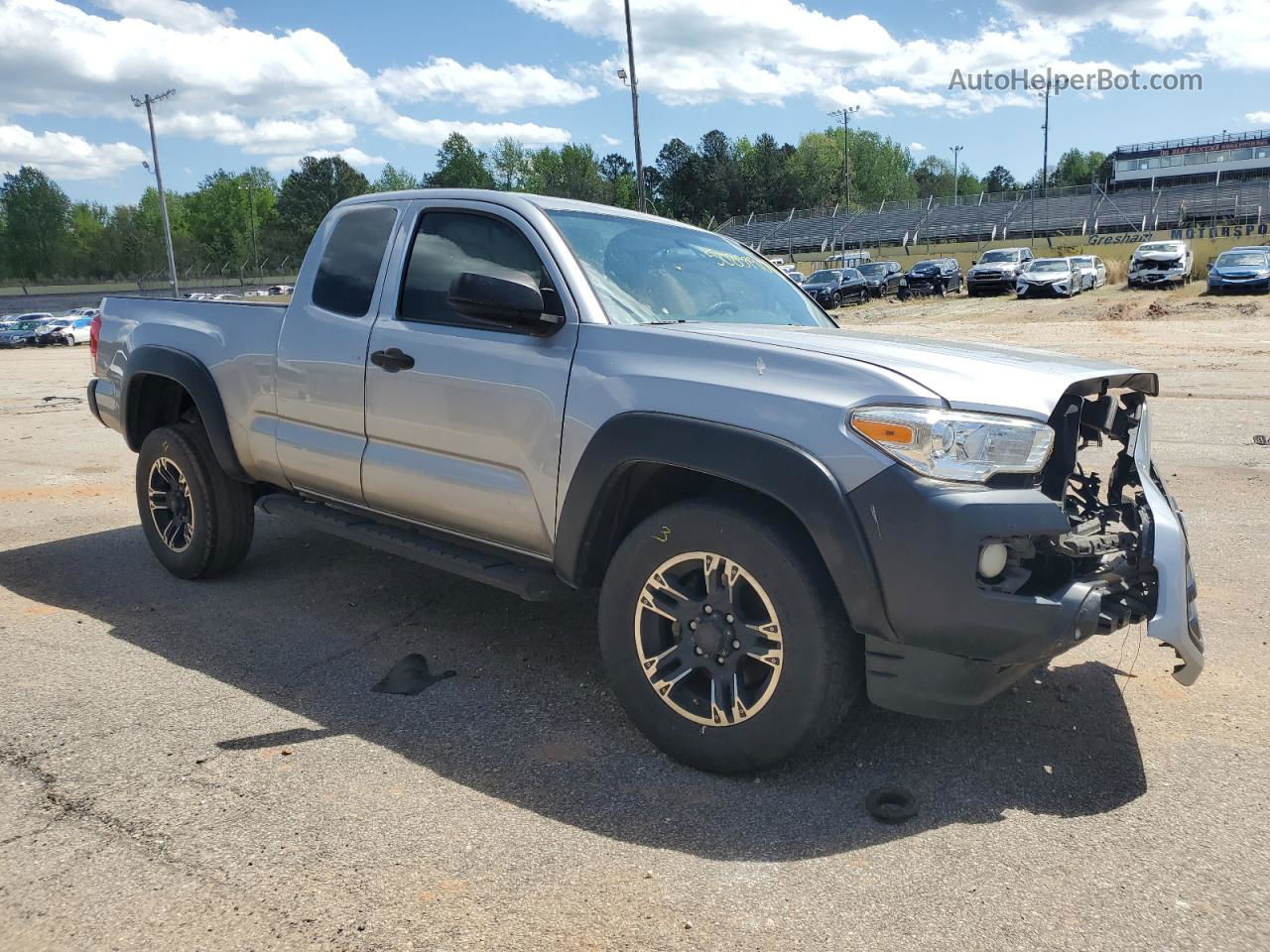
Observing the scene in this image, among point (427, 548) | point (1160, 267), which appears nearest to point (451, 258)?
point (427, 548)

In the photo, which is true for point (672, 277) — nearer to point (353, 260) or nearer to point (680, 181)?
point (353, 260)

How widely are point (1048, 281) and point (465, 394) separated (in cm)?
3604

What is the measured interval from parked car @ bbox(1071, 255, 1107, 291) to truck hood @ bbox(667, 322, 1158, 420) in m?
37.9

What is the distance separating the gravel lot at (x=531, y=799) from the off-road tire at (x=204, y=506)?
0.20 m

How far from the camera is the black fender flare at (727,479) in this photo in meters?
2.84

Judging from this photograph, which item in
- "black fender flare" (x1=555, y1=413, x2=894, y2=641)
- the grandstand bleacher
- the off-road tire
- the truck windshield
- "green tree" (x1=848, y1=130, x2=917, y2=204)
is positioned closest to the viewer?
"black fender flare" (x1=555, y1=413, x2=894, y2=641)

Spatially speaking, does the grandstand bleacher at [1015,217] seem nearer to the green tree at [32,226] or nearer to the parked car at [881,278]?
the parked car at [881,278]

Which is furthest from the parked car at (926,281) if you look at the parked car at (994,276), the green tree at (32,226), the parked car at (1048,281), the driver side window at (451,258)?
the green tree at (32,226)

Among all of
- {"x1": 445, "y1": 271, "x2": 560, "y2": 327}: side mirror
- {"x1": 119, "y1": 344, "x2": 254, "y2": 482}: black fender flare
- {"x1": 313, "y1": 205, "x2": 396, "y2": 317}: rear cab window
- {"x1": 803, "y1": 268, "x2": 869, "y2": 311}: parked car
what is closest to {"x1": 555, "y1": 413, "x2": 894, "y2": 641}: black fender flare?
{"x1": 445, "y1": 271, "x2": 560, "y2": 327}: side mirror

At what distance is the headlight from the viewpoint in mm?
2791

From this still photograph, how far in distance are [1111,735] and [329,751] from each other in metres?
2.72

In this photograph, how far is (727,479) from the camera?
10.2 feet

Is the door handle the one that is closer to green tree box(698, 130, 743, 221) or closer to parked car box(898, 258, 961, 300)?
parked car box(898, 258, 961, 300)

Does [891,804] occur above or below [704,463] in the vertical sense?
below
